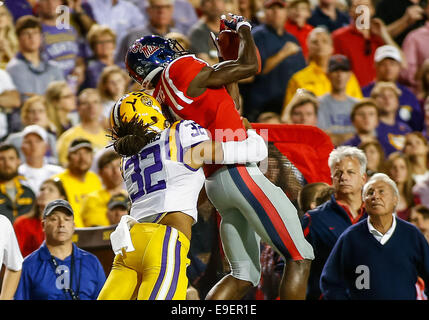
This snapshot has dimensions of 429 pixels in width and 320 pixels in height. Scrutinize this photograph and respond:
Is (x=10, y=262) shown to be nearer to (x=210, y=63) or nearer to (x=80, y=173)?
(x=80, y=173)

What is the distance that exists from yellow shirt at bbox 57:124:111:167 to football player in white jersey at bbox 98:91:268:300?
3.74 metres

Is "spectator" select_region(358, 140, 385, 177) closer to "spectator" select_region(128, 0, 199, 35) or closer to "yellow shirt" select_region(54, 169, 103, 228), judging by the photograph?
"yellow shirt" select_region(54, 169, 103, 228)

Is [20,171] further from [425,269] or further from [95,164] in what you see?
[425,269]

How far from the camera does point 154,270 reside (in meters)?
4.97

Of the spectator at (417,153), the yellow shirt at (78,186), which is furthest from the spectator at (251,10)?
the yellow shirt at (78,186)

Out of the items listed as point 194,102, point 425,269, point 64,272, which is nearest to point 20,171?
point 64,272

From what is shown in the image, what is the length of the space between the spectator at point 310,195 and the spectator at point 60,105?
337cm

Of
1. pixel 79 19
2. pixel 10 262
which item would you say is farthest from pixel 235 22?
pixel 79 19

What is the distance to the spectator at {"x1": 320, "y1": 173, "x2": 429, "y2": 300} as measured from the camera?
6.16 metres

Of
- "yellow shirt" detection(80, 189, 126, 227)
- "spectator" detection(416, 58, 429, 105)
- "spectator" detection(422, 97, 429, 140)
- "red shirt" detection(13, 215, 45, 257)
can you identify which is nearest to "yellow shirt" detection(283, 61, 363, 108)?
"spectator" detection(422, 97, 429, 140)

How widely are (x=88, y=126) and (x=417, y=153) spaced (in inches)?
138

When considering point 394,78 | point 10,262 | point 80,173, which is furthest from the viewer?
point 394,78

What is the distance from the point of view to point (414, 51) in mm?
11289
